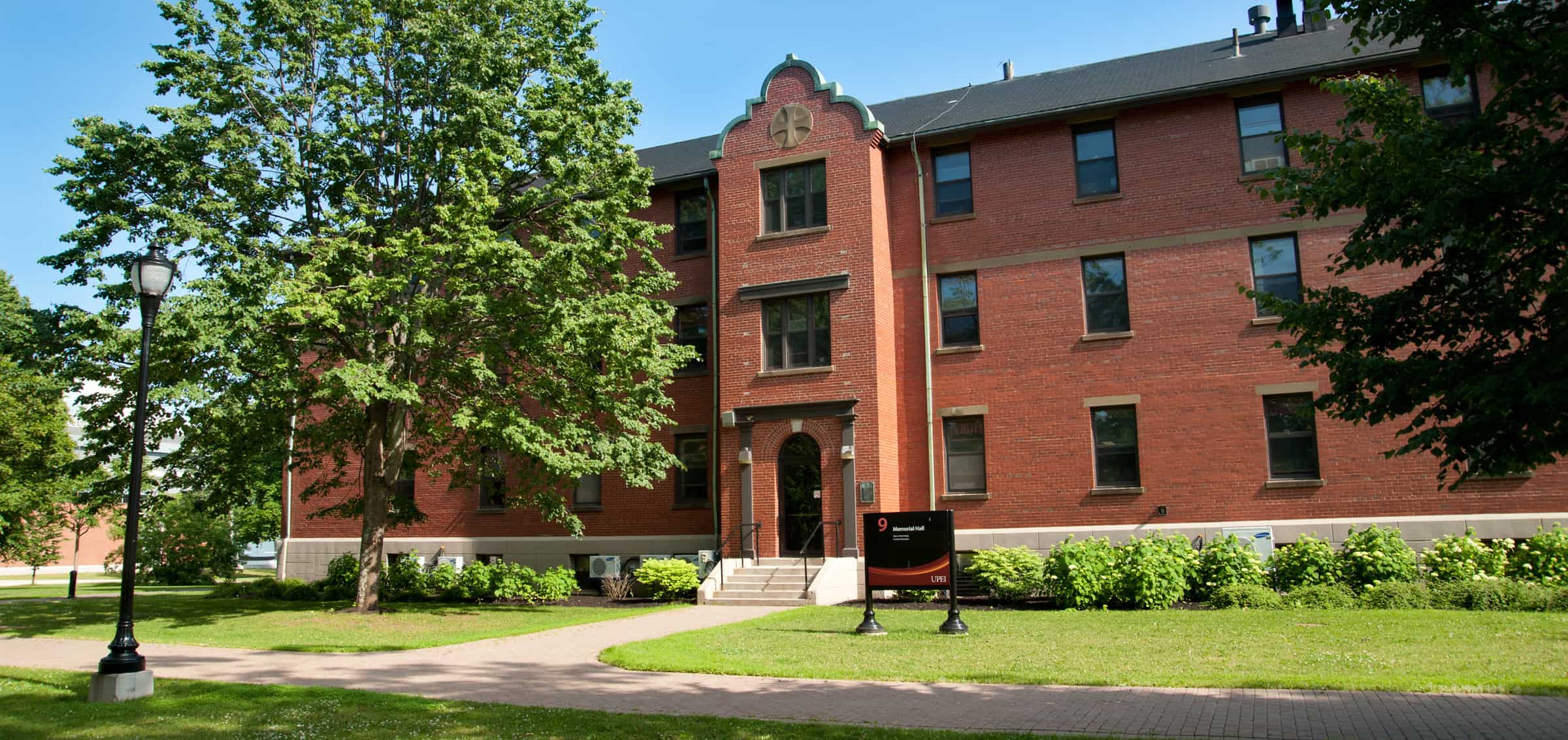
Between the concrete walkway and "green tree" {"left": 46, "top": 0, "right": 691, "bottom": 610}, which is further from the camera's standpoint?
"green tree" {"left": 46, "top": 0, "right": 691, "bottom": 610}

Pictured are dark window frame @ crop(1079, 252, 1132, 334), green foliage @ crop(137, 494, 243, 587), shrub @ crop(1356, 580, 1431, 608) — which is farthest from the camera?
green foliage @ crop(137, 494, 243, 587)

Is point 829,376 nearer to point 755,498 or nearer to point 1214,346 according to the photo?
point 755,498

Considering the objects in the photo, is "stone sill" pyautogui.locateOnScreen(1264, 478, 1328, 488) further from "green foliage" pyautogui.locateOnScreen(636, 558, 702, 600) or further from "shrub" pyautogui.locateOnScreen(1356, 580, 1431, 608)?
"green foliage" pyautogui.locateOnScreen(636, 558, 702, 600)

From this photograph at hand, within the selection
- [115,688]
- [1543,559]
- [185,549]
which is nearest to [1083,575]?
[1543,559]

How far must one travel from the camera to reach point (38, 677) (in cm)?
1090

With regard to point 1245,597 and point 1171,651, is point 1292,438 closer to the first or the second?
point 1245,597

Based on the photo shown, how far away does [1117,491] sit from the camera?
20.1 meters

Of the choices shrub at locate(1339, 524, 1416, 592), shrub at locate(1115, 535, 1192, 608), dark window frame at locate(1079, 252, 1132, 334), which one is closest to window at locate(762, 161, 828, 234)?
dark window frame at locate(1079, 252, 1132, 334)

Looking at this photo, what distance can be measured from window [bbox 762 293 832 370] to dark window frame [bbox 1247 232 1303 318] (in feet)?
27.9

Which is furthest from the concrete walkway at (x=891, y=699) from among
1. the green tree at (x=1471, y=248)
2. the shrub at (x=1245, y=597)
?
the shrub at (x=1245, y=597)

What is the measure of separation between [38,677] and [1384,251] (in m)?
13.5

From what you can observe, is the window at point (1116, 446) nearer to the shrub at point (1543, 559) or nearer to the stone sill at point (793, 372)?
the stone sill at point (793, 372)

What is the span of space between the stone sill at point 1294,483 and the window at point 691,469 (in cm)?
1200

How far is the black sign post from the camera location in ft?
46.6
